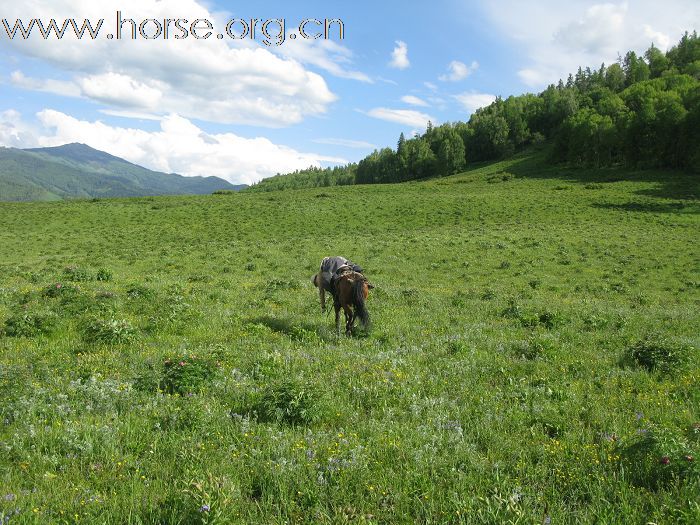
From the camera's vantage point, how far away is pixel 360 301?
12.8m

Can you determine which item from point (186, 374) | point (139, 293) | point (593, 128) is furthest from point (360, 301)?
point (593, 128)

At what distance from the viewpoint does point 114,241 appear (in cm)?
4538

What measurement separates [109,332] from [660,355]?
12.8 meters

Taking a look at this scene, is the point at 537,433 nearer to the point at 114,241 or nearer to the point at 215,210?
Result: the point at 114,241

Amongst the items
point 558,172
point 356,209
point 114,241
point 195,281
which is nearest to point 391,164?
point 558,172

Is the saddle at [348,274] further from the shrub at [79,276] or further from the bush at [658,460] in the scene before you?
the shrub at [79,276]

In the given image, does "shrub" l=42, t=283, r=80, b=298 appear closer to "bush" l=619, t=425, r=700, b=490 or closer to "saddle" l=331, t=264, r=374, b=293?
"saddle" l=331, t=264, r=374, b=293

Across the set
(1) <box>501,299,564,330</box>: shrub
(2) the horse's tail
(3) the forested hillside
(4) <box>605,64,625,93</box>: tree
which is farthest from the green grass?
(4) <box>605,64,625,93</box>: tree

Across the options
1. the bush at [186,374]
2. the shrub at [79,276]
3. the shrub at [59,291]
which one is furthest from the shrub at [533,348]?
the shrub at [79,276]

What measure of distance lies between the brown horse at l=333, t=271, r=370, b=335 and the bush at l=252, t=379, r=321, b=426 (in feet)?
18.2

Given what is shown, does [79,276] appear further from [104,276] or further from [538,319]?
[538,319]

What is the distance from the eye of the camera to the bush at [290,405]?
6734mm

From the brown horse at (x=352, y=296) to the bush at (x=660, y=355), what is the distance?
6.61 meters

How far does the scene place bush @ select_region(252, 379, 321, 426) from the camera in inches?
265
